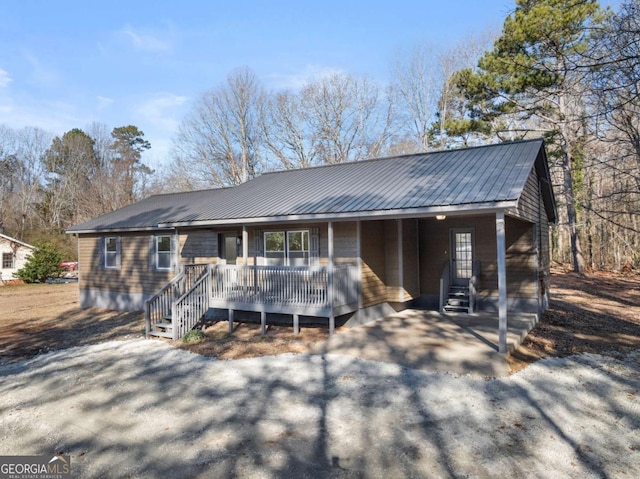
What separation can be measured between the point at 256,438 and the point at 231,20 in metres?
16.5

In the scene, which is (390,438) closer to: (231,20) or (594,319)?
(594,319)

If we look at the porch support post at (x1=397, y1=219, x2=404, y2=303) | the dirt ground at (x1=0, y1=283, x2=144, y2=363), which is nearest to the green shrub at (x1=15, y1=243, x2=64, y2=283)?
the dirt ground at (x1=0, y1=283, x2=144, y2=363)

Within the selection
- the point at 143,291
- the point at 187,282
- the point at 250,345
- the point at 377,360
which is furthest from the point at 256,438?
the point at 143,291

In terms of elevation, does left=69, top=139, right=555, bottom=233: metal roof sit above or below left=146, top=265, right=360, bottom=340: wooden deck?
→ above

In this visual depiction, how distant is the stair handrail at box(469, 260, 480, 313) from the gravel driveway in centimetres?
387

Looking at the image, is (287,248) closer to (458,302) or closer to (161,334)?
(161,334)

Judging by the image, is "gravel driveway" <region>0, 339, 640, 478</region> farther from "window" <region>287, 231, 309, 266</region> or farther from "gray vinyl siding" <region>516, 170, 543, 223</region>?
"window" <region>287, 231, 309, 266</region>

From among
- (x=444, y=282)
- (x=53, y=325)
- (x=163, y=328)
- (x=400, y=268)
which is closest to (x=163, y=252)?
(x=53, y=325)

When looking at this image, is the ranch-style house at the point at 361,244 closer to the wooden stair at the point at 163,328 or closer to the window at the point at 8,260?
the wooden stair at the point at 163,328

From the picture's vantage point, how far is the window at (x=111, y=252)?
623 inches

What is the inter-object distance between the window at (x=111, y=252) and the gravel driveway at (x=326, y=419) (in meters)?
8.57

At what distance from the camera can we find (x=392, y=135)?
3027 centimetres

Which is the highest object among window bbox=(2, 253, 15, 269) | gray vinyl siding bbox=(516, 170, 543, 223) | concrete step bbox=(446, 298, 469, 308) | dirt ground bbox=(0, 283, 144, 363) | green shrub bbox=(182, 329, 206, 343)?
gray vinyl siding bbox=(516, 170, 543, 223)

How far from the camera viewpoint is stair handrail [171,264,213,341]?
10227 mm
